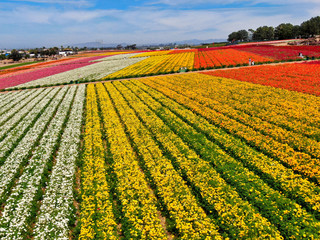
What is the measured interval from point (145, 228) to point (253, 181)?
271 inches

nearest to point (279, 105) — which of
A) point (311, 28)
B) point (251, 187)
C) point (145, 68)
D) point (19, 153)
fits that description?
point (251, 187)

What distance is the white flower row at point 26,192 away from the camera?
10.2 meters

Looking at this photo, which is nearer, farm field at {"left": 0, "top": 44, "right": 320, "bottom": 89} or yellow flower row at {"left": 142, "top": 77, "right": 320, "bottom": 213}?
yellow flower row at {"left": 142, "top": 77, "right": 320, "bottom": 213}

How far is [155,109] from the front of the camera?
25.8 m

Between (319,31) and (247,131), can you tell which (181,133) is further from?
(319,31)

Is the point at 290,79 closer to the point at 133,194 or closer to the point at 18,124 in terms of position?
the point at 133,194

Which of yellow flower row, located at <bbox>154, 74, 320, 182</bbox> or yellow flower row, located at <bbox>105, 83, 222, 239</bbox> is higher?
yellow flower row, located at <bbox>154, 74, 320, 182</bbox>

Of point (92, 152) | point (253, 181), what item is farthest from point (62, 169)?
point (253, 181)

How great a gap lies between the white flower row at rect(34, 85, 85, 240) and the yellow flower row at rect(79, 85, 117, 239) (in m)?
0.83

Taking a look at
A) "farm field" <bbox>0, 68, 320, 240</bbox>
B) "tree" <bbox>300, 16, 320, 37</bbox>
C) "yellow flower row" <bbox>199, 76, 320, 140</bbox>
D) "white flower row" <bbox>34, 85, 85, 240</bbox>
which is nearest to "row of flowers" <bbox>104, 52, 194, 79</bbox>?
"yellow flower row" <bbox>199, 76, 320, 140</bbox>

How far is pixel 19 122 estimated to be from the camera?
25891mm

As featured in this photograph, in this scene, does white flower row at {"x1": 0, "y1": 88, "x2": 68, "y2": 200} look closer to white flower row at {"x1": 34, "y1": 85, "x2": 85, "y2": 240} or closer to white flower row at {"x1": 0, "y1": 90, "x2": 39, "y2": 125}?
white flower row at {"x1": 34, "y1": 85, "x2": 85, "y2": 240}

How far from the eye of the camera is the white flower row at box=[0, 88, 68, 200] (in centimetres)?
1421

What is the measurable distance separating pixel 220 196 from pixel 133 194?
5014 millimetres
